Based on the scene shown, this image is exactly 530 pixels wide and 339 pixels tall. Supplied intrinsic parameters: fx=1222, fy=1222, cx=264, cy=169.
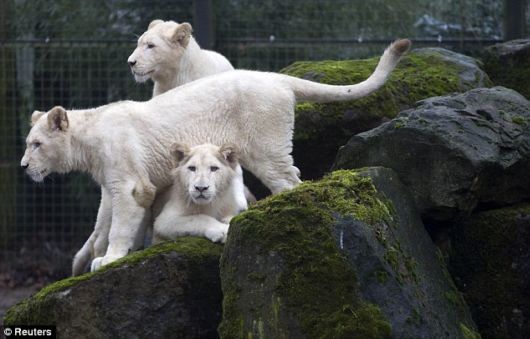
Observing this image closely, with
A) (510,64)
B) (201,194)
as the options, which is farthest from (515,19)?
(201,194)

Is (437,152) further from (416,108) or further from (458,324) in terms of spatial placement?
(458,324)

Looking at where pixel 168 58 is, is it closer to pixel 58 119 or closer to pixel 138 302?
pixel 58 119

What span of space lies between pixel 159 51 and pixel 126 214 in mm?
1845

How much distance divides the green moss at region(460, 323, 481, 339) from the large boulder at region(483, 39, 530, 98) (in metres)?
3.41

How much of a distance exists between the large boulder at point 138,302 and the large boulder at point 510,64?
3.96 m

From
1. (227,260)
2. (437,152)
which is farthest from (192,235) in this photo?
(437,152)

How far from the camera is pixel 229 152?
8734mm

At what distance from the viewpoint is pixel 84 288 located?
25.8 ft

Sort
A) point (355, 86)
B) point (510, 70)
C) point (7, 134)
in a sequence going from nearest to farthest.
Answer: point (355, 86) < point (510, 70) < point (7, 134)

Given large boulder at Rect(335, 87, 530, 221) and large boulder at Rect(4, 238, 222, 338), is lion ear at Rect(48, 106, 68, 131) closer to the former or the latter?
large boulder at Rect(4, 238, 222, 338)

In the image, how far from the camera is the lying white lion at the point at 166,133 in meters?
8.90

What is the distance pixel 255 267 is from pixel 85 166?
2.46 m

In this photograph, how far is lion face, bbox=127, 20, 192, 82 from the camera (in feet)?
32.7

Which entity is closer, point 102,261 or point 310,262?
point 310,262
